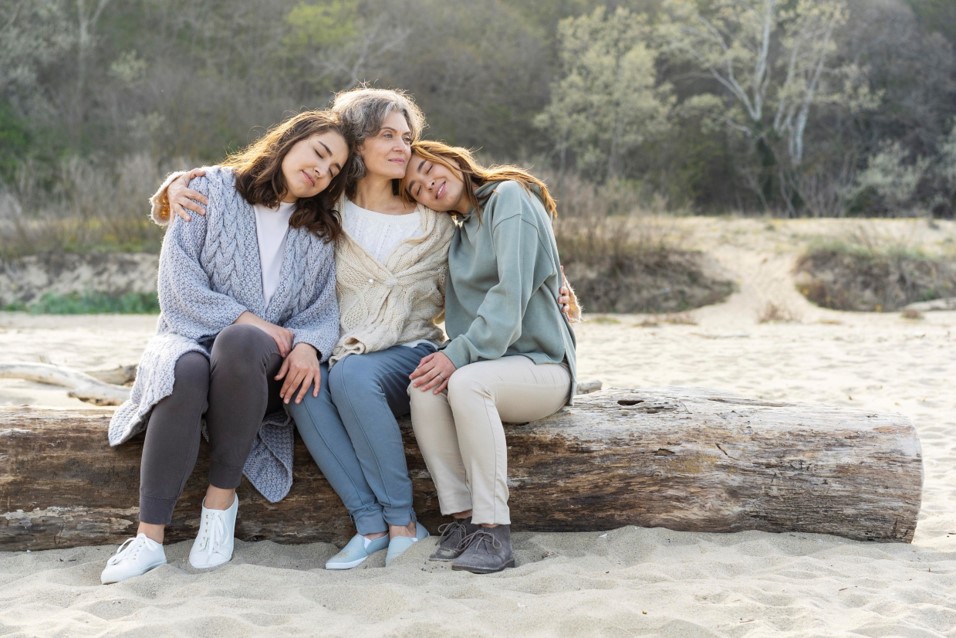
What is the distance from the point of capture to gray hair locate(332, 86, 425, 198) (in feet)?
10.6

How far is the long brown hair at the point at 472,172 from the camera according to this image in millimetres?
3260

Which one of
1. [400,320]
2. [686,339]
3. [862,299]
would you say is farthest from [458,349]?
[862,299]

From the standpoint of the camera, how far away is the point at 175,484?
9.19 ft

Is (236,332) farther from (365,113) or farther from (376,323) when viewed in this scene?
(365,113)

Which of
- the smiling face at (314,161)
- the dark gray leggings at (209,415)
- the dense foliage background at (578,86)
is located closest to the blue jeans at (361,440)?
the dark gray leggings at (209,415)

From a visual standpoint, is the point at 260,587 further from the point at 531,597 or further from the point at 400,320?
the point at 400,320

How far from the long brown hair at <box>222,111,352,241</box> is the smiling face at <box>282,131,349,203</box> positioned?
0.03m

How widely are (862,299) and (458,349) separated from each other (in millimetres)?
12103

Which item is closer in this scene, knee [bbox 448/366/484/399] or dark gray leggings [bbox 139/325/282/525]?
dark gray leggings [bbox 139/325/282/525]

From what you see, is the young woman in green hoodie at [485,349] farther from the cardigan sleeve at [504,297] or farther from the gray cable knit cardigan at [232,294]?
the gray cable knit cardigan at [232,294]

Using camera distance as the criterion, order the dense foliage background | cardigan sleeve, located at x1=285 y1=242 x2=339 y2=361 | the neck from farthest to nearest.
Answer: the dense foliage background, the neck, cardigan sleeve, located at x1=285 y1=242 x2=339 y2=361

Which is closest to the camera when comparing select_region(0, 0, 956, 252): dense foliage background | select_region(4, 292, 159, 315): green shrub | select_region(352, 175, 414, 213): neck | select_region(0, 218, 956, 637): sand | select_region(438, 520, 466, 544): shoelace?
select_region(0, 218, 956, 637): sand

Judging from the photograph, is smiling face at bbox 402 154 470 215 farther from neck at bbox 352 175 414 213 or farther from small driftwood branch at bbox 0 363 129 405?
small driftwood branch at bbox 0 363 129 405

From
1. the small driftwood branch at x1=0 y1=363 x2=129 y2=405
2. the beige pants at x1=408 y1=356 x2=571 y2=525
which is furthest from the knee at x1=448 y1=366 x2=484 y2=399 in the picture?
the small driftwood branch at x1=0 y1=363 x2=129 y2=405
